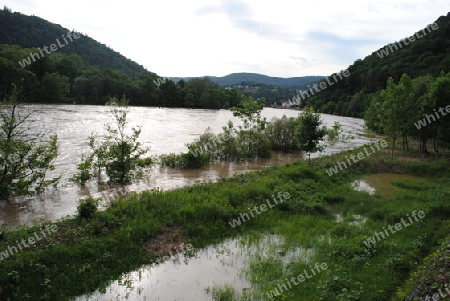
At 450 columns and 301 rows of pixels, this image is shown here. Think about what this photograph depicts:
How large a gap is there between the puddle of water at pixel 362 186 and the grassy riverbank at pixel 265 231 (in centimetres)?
63

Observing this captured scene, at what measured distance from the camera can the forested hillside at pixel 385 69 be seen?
98250 mm

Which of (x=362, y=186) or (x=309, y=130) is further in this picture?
(x=309, y=130)

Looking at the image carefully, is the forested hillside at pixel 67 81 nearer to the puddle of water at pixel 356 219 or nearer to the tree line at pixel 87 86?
the tree line at pixel 87 86

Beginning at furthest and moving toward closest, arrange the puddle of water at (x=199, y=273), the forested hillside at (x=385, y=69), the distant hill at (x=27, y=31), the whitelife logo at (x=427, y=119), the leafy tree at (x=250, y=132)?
the distant hill at (x=27, y=31) → the forested hillside at (x=385, y=69) → the leafy tree at (x=250, y=132) → the whitelife logo at (x=427, y=119) → the puddle of water at (x=199, y=273)

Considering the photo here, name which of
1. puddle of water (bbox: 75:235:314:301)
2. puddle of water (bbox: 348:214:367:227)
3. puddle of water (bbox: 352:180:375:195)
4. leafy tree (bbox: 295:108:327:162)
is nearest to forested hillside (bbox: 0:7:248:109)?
leafy tree (bbox: 295:108:327:162)

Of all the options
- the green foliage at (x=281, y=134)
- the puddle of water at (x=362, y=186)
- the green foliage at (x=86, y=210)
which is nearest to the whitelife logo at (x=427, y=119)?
the puddle of water at (x=362, y=186)

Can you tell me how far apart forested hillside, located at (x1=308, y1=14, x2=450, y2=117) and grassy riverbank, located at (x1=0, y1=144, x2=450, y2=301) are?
76090 mm

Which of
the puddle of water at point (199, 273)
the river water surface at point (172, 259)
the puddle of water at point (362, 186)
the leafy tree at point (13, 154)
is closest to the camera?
the puddle of water at point (199, 273)

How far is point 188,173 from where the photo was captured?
92.0 feet

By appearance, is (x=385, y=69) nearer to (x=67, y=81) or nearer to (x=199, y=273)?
(x=67, y=81)

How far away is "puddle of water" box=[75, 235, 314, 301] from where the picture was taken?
9.96 m

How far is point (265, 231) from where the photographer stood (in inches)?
605

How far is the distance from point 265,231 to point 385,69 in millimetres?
117829

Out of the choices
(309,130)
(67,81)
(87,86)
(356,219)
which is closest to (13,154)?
(356,219)
